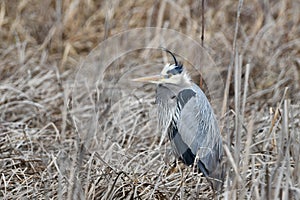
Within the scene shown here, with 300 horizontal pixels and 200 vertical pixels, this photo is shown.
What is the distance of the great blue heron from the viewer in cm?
193

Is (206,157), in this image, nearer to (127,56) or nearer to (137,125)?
(137,125)

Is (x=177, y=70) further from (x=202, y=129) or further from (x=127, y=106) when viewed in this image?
(x=127, y=106)

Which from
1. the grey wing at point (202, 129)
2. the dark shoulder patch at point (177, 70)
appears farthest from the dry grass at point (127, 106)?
the dark shoulder patch at point (177, 70)

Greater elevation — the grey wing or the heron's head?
the heron's head

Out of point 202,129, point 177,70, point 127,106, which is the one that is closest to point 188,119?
point 202,129

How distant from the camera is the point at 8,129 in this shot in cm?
242

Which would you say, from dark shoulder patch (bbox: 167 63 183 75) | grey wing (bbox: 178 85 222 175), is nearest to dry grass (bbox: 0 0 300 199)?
grey wing (bbox: 178 85 222 175)

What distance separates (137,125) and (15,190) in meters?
0.76

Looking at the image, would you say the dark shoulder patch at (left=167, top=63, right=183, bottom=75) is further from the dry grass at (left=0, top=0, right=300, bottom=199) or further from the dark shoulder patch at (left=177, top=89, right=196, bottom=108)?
the dry grass at (left=0, top=0, right=300, bottom=199)

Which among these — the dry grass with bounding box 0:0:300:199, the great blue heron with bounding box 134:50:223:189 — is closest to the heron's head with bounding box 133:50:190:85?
the great blue heron with bounding box 134:50:223:189

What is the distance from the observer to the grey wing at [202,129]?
1.93m

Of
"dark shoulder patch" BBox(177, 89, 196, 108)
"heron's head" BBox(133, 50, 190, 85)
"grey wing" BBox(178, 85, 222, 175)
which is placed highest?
"heron's head" BBox(133, 50, 190, 85)

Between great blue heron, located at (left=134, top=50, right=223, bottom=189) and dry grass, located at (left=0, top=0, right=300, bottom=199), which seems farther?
great blue heron, located at (left=134, top=50, right=223, bottom=189)

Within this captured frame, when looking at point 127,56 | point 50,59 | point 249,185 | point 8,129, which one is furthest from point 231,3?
point 249,185
